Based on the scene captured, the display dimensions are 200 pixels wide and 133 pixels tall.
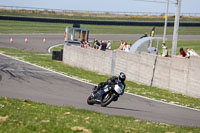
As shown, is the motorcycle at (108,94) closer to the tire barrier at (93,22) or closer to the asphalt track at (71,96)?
the asphalt track at (71,96)

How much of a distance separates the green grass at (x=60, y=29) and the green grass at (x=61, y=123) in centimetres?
5362

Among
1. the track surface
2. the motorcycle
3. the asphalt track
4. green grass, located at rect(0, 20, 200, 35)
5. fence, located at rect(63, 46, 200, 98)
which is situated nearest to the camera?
the motorcycle

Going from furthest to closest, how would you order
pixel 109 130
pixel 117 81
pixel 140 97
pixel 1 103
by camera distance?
1. pixel 140 97
2. pixel 117 81
3. pixel 1 103
4. pixel 109 130

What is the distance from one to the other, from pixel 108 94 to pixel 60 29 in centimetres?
5606

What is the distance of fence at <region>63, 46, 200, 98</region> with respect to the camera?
22312 mm

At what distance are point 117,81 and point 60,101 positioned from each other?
288 cm

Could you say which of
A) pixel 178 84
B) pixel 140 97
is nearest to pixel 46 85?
pixel 140 97

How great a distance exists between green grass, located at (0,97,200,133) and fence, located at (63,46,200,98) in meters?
10.0

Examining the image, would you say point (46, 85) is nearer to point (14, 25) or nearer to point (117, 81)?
point (117, 81)

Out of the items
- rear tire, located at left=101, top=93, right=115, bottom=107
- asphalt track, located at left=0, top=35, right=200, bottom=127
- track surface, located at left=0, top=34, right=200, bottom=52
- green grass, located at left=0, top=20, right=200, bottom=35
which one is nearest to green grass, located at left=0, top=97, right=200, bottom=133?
rear tire, located at left=101, top=93, right=115, bottom=107

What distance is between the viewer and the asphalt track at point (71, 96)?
16.0 metres

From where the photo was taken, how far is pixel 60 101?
18.0m

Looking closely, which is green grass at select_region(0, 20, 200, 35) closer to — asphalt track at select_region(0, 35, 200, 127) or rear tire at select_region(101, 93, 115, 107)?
asphalt track at select_region(0, 35, 200, 127)

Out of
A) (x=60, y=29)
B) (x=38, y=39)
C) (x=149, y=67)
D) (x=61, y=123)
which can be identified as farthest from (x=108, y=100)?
(x=60, y=29)
